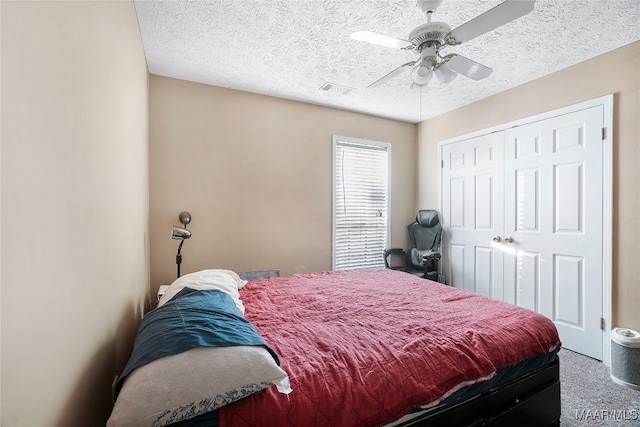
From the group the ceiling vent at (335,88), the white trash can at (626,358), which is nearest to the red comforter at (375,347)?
the white trash can at (626,358)

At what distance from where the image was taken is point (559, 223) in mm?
2873

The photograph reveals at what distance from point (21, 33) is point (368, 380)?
1.44 metres

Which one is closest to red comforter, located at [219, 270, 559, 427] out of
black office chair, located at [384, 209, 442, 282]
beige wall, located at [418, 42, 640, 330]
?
beige wall, located at [418, 42, 640, 330]

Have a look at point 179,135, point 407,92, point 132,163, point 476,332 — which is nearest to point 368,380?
point 476,332

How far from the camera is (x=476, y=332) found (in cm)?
149

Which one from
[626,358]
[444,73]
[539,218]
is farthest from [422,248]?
[444,73]

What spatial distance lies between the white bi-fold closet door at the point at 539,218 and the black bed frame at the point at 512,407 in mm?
1516

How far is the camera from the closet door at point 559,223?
2629 mm

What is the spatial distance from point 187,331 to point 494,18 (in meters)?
2.13

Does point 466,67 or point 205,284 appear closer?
point 205,284

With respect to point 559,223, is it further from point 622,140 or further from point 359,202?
point 359,202

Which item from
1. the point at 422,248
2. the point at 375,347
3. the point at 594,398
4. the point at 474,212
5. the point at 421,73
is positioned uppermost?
the point at 421,73

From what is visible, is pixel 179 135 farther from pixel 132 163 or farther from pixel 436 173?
pixel 436 173

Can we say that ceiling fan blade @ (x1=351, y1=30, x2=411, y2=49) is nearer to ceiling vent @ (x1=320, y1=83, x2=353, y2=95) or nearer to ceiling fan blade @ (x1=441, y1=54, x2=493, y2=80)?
ceiling fan blade @ (x1=441, y1=54, x2=493, y2=80)
